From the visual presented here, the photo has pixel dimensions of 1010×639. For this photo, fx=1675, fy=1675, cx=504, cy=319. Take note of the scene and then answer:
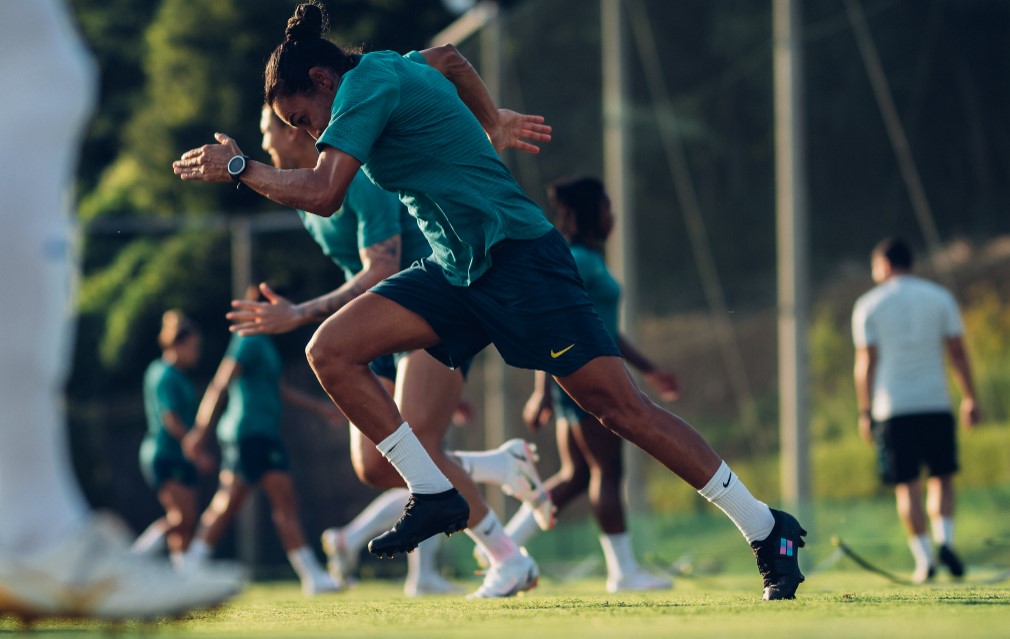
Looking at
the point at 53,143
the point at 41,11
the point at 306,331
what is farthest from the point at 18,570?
the point at 306,331

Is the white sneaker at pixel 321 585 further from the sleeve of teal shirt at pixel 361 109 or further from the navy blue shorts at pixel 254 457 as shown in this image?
the sleeve of teal shirt at pixel 361 109

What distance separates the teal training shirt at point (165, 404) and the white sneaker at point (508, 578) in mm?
6054

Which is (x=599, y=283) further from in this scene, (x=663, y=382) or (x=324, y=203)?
(x=324, y=203)

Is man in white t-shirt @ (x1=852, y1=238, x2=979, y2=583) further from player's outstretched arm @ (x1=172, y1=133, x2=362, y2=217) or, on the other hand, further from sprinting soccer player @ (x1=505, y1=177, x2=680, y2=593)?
player's outstretched arm @ (x1=172, y1=133, x2=362, y2=217)

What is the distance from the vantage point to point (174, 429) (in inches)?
487

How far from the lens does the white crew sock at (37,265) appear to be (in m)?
3.49

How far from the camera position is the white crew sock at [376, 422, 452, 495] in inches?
213

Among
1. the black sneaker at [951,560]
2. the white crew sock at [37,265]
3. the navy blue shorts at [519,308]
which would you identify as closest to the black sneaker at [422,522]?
the navy blue shorts at [519,308]

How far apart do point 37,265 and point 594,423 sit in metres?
5.34

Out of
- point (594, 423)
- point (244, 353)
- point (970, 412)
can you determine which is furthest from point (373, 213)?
point (244, 353)

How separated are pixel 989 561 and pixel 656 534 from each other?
2.95 metres

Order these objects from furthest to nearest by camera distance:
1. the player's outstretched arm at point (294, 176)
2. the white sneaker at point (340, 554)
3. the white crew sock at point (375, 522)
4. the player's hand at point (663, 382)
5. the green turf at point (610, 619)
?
the white sneaker at point (340, 554), the white crew sock at point (375, 522), the player's hand at point (663, 382), the player's outstretched arm at point (294, 176), the green turf at point (610, 619)

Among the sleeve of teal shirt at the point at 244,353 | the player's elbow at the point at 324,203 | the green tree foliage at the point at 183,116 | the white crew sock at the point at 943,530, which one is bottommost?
the white crew sock at the point at 943,530

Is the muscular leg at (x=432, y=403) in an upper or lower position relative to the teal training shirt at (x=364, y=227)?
lower
